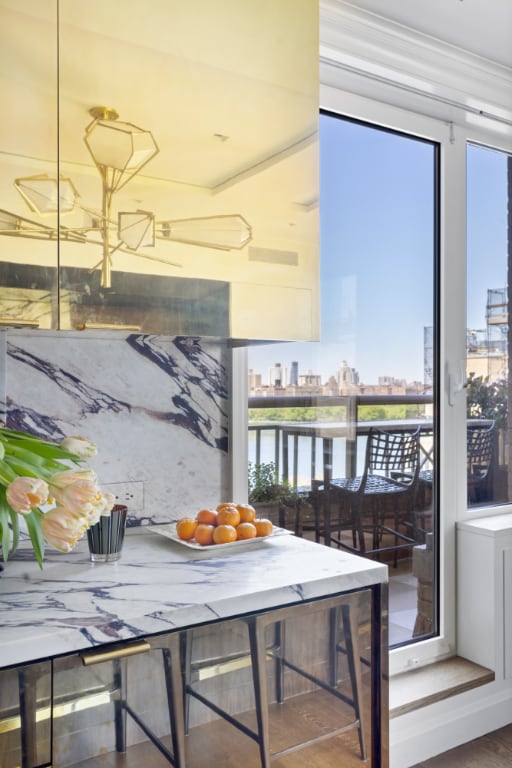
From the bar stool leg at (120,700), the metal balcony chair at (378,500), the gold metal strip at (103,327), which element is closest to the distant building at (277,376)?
the metal balcony chair at (378,500)

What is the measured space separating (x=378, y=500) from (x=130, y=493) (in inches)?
38.8

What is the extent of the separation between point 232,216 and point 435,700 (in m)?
1.78

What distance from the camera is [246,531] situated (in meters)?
1.60

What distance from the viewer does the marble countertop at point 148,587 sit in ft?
3.57

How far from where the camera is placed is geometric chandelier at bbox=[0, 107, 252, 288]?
1.26m

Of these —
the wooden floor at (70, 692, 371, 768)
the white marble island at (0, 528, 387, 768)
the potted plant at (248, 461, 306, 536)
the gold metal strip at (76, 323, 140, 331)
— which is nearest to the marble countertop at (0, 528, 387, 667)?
the white marble island at (0, 528, 387, 768)

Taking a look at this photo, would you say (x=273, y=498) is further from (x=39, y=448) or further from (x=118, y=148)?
(x=118, y=148)

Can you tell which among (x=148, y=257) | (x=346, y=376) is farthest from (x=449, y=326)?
(x=148, y=257)

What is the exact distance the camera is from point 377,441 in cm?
232

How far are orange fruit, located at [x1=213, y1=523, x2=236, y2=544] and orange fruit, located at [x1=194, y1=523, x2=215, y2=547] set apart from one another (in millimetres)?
10

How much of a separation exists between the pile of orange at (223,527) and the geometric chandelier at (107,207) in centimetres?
64

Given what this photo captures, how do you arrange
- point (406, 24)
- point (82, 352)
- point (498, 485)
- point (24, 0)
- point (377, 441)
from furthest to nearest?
point (498, 485) < point (377, 441) < point (406, 24) < point (82, 352) < point (24, 0)

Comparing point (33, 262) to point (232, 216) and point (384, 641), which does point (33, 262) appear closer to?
point (232, 216)

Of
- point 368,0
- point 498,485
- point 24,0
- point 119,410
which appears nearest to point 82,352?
point 119,410
